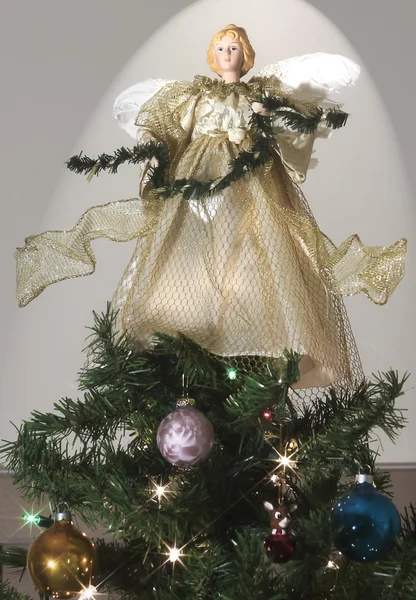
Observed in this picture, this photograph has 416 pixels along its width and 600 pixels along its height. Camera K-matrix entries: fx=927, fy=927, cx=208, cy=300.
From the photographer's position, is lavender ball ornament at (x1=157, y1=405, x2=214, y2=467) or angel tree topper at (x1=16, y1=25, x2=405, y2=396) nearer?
lavender ball ornament at (x1=157, y1=405, x2=214, y2=467)

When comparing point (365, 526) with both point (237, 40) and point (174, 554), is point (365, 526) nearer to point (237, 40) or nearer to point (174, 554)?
point (174, 554)

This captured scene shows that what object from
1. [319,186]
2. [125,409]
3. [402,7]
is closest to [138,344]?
[125,409]

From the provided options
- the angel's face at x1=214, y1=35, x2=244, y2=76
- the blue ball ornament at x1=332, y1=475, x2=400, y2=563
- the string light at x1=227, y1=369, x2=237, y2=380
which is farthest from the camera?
the angel's face at x1=214, y1=35, x2=244, y2=76

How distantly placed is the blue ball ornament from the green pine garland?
349 millimetres

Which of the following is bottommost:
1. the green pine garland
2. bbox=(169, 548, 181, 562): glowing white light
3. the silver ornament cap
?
bbox=(169, 548, 181, 562): glowing white light

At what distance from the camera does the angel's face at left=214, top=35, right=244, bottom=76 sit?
1136 mm

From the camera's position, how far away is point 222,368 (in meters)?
0.91

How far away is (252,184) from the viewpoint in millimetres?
1014

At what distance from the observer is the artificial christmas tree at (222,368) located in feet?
2.57

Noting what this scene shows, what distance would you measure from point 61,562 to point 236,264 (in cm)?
37

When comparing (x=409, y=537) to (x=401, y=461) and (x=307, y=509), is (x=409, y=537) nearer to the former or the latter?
(x=307, y=509)

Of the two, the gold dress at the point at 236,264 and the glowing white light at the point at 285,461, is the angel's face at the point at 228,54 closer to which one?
the gold dress at the point at 236,264

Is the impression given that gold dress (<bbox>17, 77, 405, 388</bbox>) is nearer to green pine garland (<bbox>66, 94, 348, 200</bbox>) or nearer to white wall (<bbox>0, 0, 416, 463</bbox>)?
green pine garland (<bbox>66, 94, 348, 200</bbox>)

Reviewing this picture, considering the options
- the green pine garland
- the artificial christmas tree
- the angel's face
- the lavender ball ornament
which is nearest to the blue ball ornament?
the artificial christmas tree
